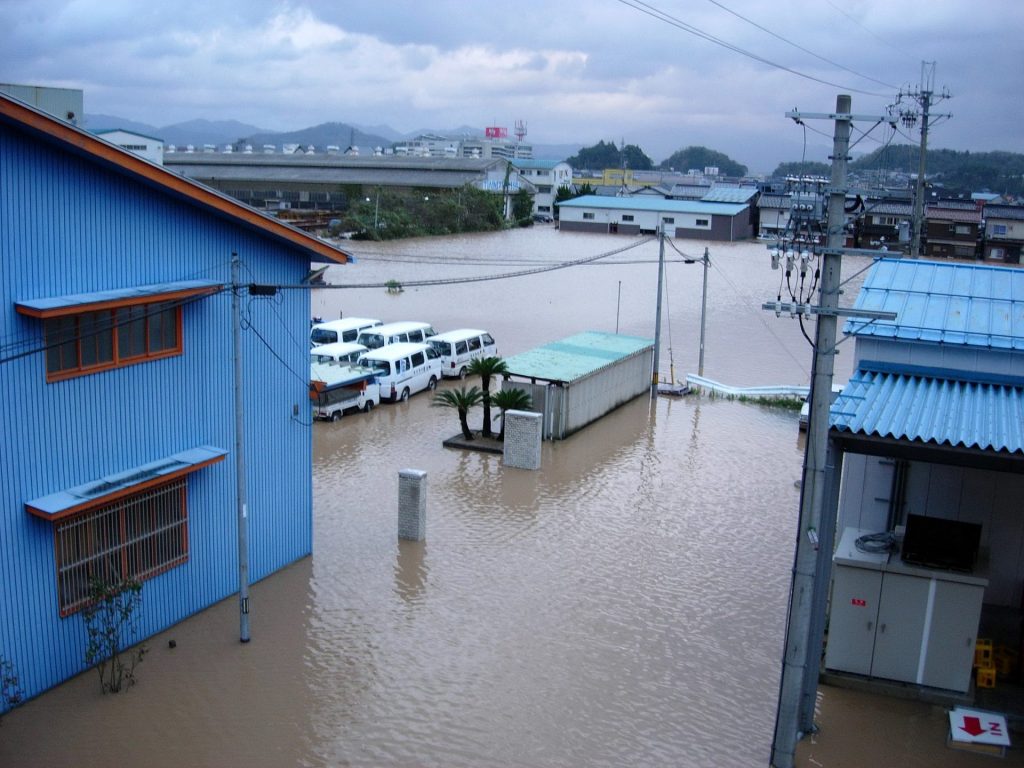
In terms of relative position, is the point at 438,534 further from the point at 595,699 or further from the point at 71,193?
the point at 71,193

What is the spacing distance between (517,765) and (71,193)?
19.6ft

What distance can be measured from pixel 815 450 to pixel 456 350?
15.3m

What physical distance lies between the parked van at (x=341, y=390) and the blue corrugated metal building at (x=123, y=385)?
7.13 m

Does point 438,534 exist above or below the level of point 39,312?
below

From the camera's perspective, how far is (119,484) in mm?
8664

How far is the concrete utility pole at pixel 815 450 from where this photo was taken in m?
6.83

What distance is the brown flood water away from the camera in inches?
315

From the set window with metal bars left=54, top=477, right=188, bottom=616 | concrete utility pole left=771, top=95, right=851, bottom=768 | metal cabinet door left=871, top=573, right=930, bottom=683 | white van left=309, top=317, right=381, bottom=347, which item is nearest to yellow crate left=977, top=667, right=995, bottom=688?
metal cabinet door left=871, top=573, right=930, bottom=683

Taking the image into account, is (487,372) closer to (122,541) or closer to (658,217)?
(122,541)

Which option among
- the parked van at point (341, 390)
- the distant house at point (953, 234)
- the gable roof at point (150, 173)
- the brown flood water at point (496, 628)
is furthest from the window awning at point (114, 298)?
the distant house at point (953, 234)

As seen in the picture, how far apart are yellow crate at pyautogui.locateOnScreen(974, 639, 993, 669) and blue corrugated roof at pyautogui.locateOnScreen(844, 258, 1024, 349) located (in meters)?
2.79

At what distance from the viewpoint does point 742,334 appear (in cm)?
3020

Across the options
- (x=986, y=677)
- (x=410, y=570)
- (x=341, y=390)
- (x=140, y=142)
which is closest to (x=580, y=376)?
(x=341, y=390)

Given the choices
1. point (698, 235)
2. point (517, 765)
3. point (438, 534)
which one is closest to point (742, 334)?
point (438, 534)
